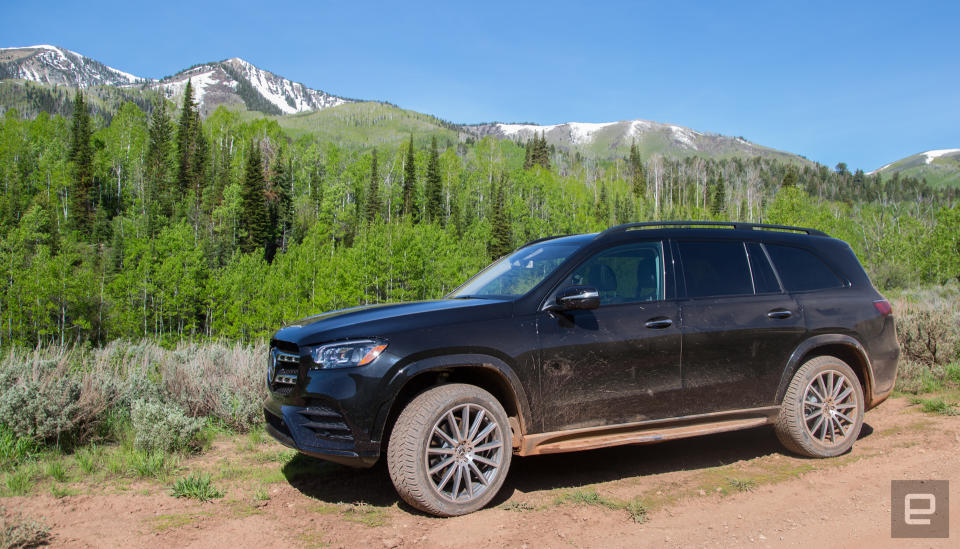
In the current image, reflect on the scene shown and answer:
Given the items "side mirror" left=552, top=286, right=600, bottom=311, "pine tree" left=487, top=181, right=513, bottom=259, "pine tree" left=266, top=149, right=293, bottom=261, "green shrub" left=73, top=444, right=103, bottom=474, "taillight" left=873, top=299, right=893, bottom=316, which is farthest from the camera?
"pine tree" left=266, top=149, right=293, bottom=261

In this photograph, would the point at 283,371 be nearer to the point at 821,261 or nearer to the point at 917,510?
the point at 917,510

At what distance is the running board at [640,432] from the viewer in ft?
13.5

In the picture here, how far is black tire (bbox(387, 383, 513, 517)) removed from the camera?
373 centimetres

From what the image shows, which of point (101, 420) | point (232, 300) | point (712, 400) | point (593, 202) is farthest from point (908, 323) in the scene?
point (593, 202)

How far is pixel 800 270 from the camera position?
525 cm

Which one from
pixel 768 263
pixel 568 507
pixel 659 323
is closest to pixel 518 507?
pixel 568 507

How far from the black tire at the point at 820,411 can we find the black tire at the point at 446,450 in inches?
101

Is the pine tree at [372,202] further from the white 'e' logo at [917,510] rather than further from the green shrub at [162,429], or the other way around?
the white 'e' logo at [917,510]

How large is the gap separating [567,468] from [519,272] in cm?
171

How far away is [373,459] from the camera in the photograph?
3756 mm

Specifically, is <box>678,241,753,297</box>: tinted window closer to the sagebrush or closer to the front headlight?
the front headlight

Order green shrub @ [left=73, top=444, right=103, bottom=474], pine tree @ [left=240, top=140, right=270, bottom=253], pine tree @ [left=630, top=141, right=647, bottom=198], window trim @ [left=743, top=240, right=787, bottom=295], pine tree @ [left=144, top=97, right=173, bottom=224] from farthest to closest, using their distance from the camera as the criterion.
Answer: pine tree @ [left=630, top=141, right=647, bottom=198]
pine tree @ [left=144, top=97, right=173, bottom=224]
pine tree @ [left=240, top=140, right=270, bottom=253]
window trim @ [left=743, top=240, right=787, bottom=295]
green shrub @ [left=73, top=444, right=103, bottom=474]

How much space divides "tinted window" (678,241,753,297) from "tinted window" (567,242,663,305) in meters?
0.26

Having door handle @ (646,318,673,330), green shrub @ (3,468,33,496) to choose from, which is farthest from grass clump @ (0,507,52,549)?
door handle @ (646,318,673,330)
